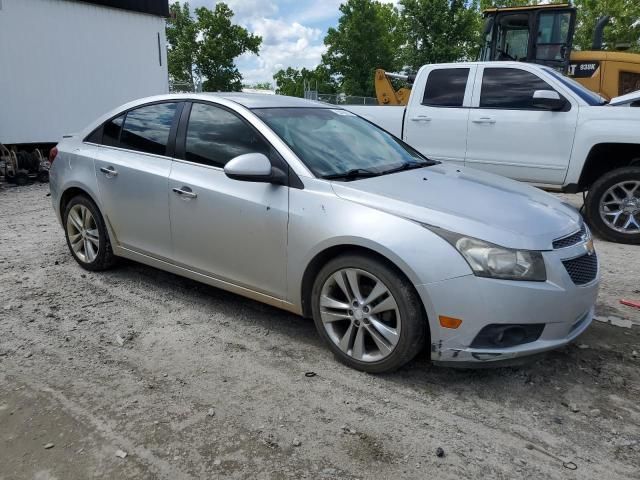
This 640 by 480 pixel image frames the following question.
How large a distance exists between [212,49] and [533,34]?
40.2 m

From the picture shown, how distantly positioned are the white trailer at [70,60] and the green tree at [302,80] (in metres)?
34.3

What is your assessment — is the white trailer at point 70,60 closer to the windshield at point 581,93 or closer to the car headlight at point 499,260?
the windshield at point 581,93

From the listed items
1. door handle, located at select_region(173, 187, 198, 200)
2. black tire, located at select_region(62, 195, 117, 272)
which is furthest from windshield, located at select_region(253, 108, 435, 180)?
black tire, located at select_region(62, 195, 117, 272)

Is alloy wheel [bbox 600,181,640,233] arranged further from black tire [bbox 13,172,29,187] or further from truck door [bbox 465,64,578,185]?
black tire [bbox 13,172,29,187]

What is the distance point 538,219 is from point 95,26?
13.7 meters

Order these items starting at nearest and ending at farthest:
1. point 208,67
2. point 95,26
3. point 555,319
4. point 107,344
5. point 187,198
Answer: point 555,319 < point 107,344 < point 187,198 < point 95,26 < point 208,67

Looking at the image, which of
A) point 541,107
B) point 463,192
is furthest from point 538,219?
point 541,107

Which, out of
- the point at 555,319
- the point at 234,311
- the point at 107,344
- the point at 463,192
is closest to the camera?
the point at 555,319

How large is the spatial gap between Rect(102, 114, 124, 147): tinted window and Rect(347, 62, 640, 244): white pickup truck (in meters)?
3.25

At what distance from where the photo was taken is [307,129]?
3842 millimetres

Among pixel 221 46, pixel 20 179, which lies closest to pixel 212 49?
pixel 221 46

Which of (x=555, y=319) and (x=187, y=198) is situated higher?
(x=187, y=198)

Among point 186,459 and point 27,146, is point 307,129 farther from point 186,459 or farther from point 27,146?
point 27,146

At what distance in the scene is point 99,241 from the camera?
4734mm
